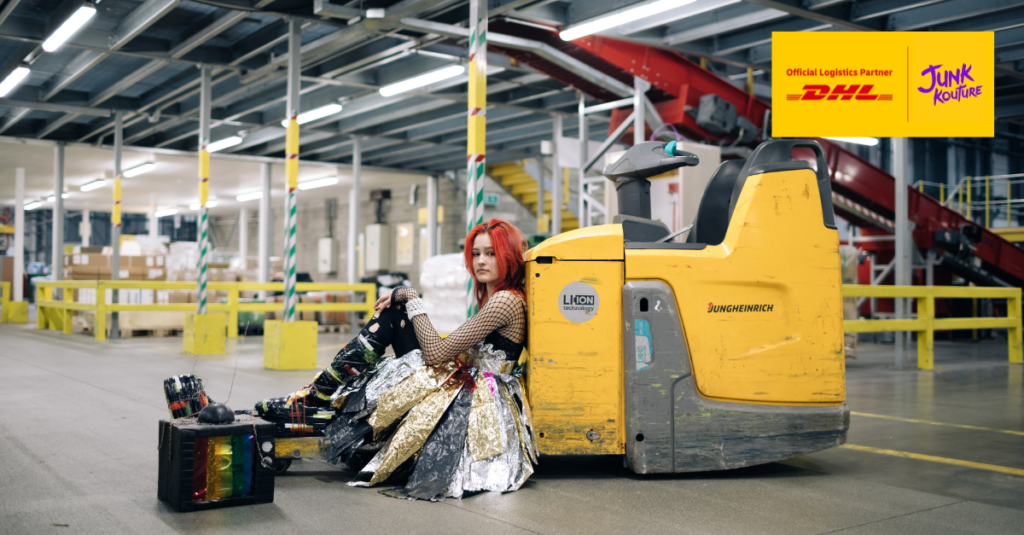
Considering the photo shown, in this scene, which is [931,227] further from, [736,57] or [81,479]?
[81,479]

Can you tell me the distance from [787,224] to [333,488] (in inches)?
95.1

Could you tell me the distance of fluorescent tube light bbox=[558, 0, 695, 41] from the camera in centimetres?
822

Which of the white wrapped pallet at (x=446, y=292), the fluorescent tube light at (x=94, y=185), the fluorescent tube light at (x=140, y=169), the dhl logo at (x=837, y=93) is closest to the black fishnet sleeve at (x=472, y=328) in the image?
the dhl logo at (x=837, y=93)

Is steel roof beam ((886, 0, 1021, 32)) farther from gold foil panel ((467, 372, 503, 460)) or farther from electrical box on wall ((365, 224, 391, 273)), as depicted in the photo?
electrical box on wall ((365, 224, 391, 273))

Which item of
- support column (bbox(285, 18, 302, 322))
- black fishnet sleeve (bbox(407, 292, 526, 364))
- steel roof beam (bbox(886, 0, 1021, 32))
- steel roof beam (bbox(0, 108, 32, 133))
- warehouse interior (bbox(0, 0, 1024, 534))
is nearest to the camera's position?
warehouse interior (bbox(0, 0, 1024, 534))

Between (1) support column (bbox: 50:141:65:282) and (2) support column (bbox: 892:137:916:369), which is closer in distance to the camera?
(2) support column (bbox: 892:137:916:369)

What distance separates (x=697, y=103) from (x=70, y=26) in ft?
Result: 26.6

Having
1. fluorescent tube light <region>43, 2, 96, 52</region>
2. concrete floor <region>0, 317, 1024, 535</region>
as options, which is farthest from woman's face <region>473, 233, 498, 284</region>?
fluorescent tube light <region>43, 2, 96, 52</region>

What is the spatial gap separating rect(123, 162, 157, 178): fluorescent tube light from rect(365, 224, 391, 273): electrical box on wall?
21.6 ft

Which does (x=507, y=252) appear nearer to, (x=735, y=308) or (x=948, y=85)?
(x=735, y=308)

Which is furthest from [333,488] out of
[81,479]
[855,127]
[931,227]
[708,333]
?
[931,227]

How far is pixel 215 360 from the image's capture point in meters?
9.62

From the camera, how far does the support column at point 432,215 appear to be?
71.8 ft

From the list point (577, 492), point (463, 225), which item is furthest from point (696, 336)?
point (463, 225)
